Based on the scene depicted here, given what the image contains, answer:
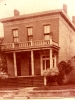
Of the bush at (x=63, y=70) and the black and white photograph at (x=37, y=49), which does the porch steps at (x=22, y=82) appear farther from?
the bush at (x=63, y=70)

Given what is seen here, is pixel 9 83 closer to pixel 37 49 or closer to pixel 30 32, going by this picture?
pixel 37 49

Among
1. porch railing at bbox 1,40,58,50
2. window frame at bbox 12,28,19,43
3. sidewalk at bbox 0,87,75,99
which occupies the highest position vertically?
window frame at bbox 12,28,19,43

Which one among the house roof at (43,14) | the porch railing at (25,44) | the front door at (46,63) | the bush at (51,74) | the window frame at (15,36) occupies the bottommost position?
the bush at (51,74)

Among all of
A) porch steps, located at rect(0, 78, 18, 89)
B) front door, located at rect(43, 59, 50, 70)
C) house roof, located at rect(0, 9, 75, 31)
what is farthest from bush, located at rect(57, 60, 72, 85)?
porch steps, located at rect(0, 78, 18, 89)

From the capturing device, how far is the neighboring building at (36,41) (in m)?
1.91

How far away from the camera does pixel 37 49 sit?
78.2 inches

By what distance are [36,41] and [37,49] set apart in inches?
3.6

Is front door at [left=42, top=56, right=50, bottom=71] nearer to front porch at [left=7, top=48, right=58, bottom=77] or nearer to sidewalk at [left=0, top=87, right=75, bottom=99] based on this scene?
front porch at [left=7, top=48, right=58, bottom=77]

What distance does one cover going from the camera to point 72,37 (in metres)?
1.92

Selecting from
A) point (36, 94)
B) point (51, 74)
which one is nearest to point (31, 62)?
point (51, 74)

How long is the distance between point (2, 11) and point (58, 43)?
0.76 m

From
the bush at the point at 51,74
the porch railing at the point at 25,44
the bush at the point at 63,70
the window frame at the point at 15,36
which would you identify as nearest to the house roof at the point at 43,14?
the window frame at the point at 15,36

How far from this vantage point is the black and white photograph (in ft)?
6.24

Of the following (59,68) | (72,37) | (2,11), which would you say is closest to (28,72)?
(59,68)
